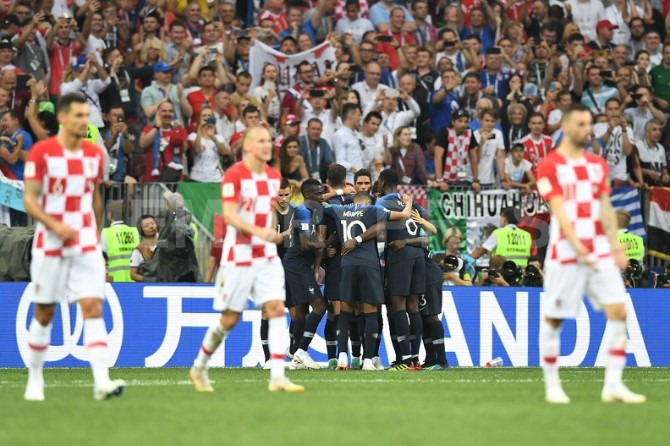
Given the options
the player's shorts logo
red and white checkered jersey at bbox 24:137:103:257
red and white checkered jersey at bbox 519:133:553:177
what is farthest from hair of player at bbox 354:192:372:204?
red and white checkered jersey at bbox 519:133:553:177

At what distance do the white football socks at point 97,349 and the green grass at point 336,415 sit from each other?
10.9 inches

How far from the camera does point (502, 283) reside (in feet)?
68.6

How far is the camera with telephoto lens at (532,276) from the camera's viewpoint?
68.0ft

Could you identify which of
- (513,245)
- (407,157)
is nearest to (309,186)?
(513,245)

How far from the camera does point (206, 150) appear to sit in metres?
22.2

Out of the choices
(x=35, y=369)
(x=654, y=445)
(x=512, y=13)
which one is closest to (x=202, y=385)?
(x=35, y=369)

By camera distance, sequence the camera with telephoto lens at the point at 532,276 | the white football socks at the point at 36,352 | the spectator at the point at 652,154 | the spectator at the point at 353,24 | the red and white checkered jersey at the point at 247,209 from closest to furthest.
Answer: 1. the white football socks at the point at 36,352
2. the red and white checkered jersey at the point at 247,209
3. the camera with telephoto lens at the point at 532,276
4. the spectator at the point at 652,154
5. the spectator at the point at 353,24

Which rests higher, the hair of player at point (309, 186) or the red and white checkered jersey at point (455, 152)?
the red and white checkered jersey at point (455, 152)

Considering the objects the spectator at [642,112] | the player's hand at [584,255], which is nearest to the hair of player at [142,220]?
the spectator at [642,112]

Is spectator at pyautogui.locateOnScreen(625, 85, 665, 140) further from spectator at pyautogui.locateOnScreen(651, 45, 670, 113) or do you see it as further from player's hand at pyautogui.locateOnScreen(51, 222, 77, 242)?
player's hand at pyautogui.locateOnScreen(51, 222, 77, 242)

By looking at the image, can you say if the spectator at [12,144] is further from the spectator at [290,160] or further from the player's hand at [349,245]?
the player's hand at [349,245]

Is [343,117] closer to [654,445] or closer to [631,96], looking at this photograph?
[631,96]

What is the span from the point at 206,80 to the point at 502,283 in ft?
21.8

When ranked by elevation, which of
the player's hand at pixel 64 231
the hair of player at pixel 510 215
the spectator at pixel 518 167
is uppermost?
the spectator at pixel 518 167
